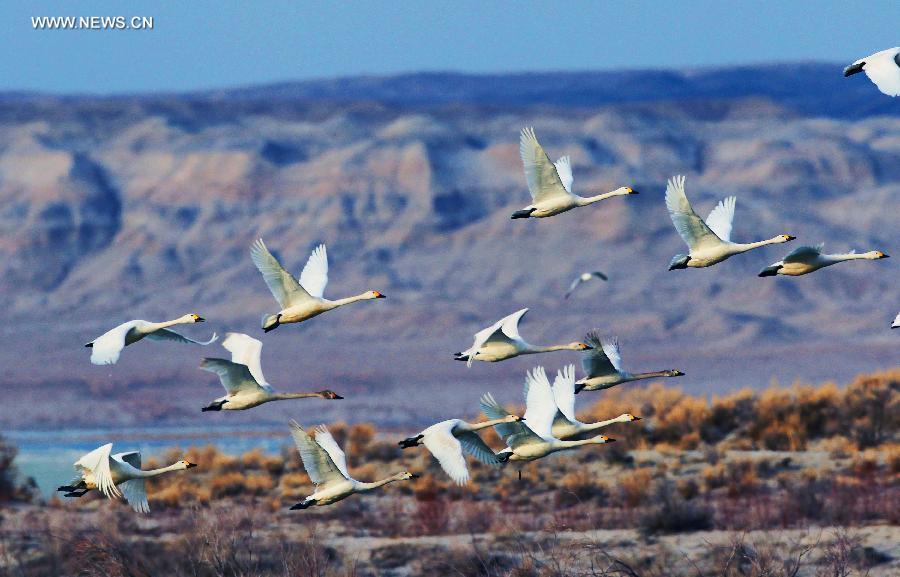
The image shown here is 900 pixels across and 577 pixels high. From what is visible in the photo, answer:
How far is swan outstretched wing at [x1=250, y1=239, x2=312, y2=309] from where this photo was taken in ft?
58.9

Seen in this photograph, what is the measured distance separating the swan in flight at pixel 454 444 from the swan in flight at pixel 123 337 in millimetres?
2049

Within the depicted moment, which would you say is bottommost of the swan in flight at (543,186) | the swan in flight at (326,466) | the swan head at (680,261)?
the swan in flight at (326,466)

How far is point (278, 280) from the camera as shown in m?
18.1

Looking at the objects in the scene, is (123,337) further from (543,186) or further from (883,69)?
(883,69)

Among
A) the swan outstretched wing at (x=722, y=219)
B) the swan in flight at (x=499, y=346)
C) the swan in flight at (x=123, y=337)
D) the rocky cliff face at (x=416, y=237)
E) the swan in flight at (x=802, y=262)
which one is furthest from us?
the rocky cliff face at (x=416, y=237)

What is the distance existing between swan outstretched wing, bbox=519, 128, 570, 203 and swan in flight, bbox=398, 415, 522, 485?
8.36 ft

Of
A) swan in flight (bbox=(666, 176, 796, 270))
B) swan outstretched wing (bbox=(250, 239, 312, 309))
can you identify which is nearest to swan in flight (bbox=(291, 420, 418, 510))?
swan outstretched wing (bbox=(250, 239, 312, 309))

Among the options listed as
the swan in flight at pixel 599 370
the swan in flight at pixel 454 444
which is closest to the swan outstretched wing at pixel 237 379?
the swan in flight at pixel 454 444

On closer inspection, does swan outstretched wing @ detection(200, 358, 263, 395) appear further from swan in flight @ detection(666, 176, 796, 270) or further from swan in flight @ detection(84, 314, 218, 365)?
swan in flight @ detection(666, 176, 796, 270)

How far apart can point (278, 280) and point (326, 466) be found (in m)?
1.88

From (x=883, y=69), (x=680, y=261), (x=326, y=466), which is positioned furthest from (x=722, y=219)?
(x=326, y=466)

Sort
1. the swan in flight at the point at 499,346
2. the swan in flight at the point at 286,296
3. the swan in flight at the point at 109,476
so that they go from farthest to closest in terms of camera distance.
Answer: the swan in flight at the point at 499,346
the swan in flight at the point at 286,296
the swan in flight at the point at 109,476

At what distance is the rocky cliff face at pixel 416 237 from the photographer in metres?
87.5

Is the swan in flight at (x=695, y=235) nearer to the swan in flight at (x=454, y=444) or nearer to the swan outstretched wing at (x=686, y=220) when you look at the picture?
the swan outstretched wing at (x=686, y=220)
